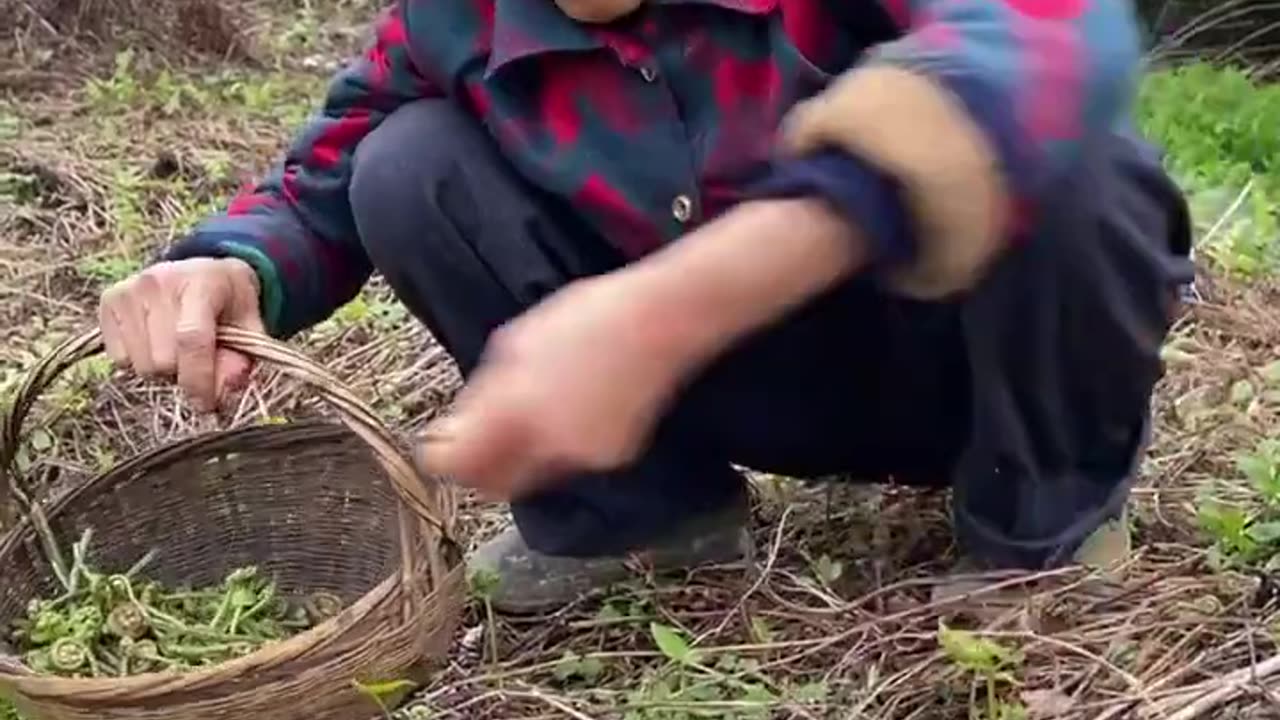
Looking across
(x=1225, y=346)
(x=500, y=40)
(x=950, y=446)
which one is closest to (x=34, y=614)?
(x=500, y=40)

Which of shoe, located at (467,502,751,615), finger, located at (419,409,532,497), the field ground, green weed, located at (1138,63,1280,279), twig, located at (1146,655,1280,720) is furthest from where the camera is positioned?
green weed, located at (1138,63,1280,279)

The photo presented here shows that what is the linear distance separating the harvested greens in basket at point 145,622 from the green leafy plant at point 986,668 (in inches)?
20.8

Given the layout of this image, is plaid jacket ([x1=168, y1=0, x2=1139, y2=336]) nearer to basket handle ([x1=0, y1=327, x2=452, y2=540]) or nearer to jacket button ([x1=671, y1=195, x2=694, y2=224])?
jacket button ([x1=671, y1=195, x2=694, y2=224])

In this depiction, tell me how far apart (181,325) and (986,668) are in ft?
1.94

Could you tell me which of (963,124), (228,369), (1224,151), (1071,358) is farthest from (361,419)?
(1224,151)

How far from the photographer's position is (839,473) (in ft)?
5.39

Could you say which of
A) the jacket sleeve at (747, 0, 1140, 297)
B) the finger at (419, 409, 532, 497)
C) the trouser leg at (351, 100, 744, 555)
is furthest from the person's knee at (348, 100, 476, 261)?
the finger at (419, 409, 532, 497)

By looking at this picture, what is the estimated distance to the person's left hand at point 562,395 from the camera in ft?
2.66

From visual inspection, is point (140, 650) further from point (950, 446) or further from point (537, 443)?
point (537, 443)

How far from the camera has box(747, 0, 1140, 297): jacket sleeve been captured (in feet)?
2.89

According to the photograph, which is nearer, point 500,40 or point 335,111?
point 500,40

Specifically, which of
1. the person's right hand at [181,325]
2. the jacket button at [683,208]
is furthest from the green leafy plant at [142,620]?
the jacket button at [683,208]

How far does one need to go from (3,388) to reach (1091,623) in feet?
4.05

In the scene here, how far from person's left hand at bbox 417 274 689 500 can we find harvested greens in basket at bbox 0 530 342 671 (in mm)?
746
